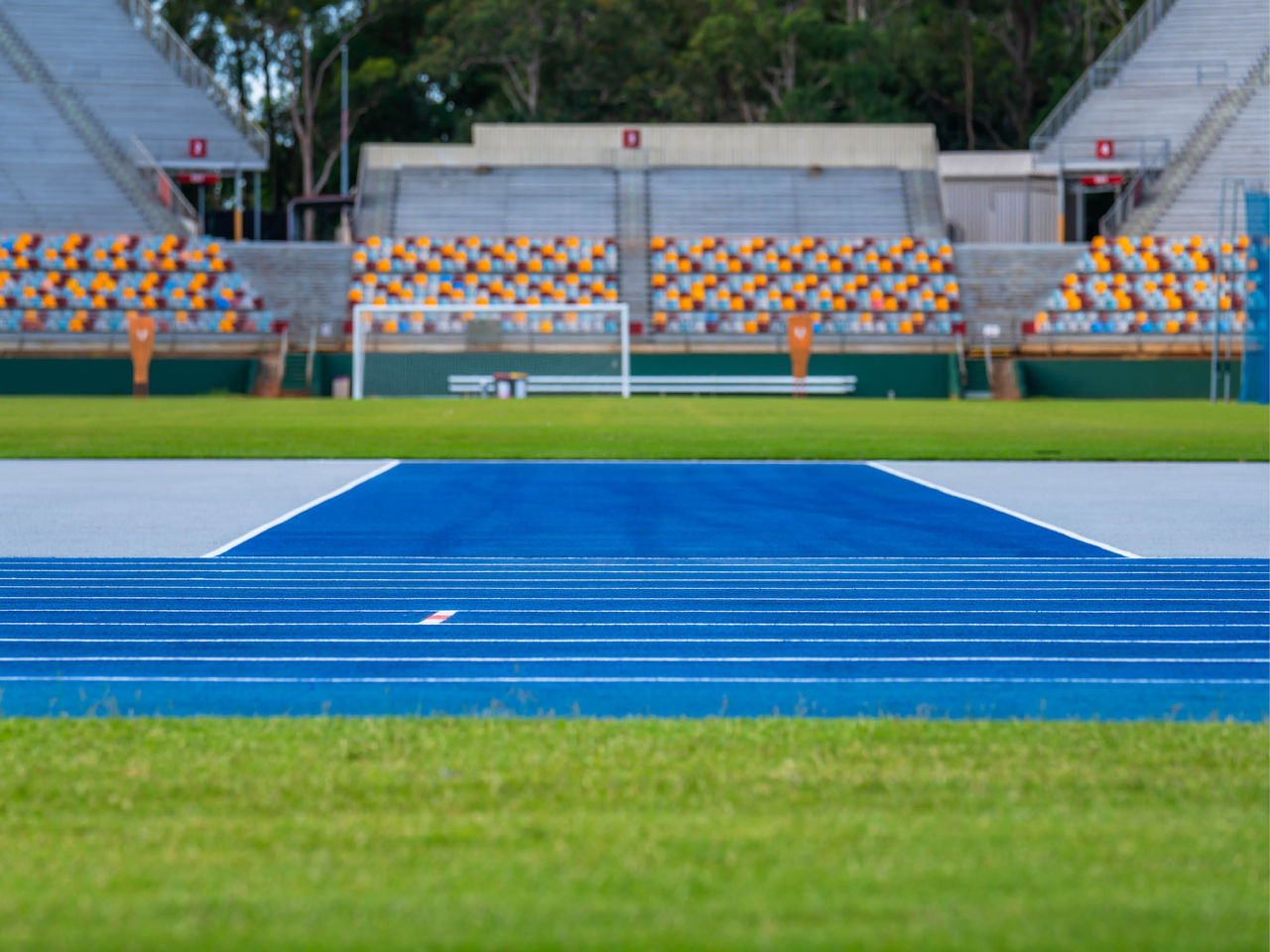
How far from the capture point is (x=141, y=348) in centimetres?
3909

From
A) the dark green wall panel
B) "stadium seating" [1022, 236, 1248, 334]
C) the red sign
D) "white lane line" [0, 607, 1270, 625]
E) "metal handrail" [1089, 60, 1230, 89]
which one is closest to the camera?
"white lane line" [0, 607, 1270, 625]

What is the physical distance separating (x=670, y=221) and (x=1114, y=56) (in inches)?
653

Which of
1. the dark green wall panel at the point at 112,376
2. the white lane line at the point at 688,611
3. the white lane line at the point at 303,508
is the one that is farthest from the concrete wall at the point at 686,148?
the white lane line at the point at 688,611

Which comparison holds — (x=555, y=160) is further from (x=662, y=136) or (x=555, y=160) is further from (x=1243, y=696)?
(x=1243, y=696)

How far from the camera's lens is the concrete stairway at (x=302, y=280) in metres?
44.8

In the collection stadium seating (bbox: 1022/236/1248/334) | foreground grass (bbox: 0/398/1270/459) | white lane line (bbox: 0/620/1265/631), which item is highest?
stadium seating (bbox: 1022/236/1248/334)

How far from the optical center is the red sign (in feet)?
166

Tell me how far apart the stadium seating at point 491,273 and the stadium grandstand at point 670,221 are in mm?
82

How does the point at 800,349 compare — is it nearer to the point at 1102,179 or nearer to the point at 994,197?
the point at 994,197

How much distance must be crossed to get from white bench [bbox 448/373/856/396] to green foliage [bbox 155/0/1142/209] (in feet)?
68.6

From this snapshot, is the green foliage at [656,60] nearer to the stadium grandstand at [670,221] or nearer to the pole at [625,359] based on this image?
the stadium grandstand at [670,221]

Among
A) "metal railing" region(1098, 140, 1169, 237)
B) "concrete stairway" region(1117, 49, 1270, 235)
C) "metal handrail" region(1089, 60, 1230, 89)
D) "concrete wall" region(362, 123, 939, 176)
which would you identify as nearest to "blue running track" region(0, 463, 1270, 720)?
"concrete stairway" region(1117, 49, 1270, 235)

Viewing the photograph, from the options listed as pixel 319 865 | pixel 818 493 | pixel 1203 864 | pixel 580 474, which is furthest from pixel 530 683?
pixel 580 474

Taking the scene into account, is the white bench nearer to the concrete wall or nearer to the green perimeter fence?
the green perimeter fence
